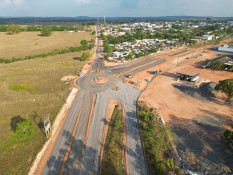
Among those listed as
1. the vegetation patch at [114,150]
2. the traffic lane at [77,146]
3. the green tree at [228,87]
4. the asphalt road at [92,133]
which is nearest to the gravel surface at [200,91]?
the green tree at [228,87]

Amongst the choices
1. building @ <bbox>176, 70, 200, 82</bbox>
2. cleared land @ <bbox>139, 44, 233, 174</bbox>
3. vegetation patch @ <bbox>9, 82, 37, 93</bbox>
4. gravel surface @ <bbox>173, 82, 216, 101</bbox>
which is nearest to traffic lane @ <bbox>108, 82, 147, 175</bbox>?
cleared land @ <bbox>139, 44, 233, 174</bbox>

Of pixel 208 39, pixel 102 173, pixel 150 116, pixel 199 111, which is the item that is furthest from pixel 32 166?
pixel 208 39

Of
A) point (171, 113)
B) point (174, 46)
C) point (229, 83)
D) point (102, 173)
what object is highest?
point (174, 46)

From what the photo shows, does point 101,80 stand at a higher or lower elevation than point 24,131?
higher

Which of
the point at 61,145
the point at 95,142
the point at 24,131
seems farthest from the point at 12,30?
the point at 95,142

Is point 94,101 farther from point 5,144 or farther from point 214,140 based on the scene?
point 214,140

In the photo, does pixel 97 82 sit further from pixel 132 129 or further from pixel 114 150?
pixel 114 150

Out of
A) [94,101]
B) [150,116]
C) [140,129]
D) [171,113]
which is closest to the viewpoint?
[140,129]

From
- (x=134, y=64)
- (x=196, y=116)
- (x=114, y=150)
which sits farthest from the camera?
(x=134, y=64)
